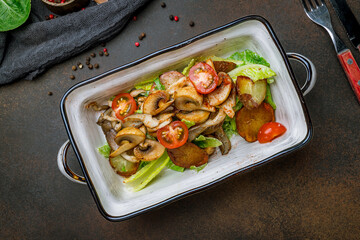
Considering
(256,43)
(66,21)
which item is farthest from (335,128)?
(66,21)

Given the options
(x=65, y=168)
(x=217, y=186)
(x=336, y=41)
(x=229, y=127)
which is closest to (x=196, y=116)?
(x=229, y=127)

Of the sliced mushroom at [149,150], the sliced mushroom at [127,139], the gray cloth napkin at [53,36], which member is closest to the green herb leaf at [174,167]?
the sliced mushroom at [149,150]

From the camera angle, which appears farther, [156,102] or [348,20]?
[348,20]

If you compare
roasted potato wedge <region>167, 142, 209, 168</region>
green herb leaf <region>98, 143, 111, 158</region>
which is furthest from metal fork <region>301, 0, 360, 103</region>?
green herb leaf <region>98, 143, 111, 158</region>

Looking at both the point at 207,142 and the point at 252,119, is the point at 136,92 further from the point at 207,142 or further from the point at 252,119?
the point at 252,119

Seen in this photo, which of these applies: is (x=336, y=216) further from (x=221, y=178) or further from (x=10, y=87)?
(x=10, y=87)
